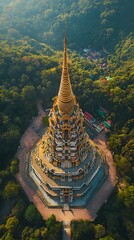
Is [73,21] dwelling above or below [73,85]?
above

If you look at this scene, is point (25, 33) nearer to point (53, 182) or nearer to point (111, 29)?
point (111, 29)

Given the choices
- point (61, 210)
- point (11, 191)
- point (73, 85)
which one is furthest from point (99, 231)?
point (73, 85)

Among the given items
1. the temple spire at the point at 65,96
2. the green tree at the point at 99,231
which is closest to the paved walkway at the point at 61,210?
the green tree at the point at 99,231

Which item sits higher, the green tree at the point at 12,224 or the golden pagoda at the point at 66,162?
the golden pagoda at the point at 66,162

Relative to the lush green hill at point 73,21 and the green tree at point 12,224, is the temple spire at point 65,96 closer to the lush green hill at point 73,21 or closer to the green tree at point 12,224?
the green tree at point 12,224

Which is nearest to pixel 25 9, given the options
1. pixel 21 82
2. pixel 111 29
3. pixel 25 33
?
pixel 25 33

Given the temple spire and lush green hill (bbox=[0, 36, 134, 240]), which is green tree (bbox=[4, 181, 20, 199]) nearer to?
lush green hill (bbox=[0, 36, 134, 240])

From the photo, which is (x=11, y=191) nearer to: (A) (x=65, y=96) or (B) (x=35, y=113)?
(A) (x=65, y=96)
